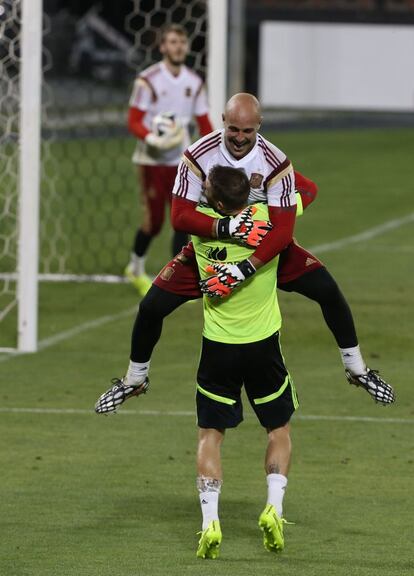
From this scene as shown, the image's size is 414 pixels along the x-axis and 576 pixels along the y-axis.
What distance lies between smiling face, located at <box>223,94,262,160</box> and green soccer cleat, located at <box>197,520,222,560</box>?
5.08ft

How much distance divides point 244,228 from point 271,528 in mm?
1244

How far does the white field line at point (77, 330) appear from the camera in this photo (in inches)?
458

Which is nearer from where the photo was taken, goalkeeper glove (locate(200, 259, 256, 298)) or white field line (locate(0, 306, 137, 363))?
goalkeeper glove (locate(200, 259, 256, 298))

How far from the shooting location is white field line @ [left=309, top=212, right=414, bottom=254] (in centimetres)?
1738

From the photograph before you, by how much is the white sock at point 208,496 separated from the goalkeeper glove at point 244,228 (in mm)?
1011

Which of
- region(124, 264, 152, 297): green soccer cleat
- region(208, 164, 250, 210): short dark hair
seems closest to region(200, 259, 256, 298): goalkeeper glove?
region(208, 164, 250, 210): short dark hair

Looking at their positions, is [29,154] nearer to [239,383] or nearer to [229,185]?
[239,383]

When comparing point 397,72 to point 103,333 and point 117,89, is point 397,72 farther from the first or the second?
point 103,333

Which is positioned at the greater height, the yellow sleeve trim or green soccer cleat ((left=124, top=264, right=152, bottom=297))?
the yellow sleeve trim

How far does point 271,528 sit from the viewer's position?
653 centimetres

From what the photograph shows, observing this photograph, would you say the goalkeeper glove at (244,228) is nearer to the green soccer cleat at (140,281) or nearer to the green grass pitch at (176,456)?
the green grass pitch at (176,456)

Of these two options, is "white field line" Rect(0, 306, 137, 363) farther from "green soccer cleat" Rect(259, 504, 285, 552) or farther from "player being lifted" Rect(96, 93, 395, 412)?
"green soccer cleat" Rect(259, 504, 285, 552)

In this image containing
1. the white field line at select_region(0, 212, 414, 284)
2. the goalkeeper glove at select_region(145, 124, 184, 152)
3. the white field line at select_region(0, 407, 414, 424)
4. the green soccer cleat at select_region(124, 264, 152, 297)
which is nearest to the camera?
the white field line at select_region(0, 407, 414, 424)

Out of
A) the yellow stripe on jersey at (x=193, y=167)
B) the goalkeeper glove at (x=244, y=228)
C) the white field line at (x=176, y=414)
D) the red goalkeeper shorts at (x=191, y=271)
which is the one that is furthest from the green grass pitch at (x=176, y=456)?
the yellow stripe on jersey at (x=193, y=167)
